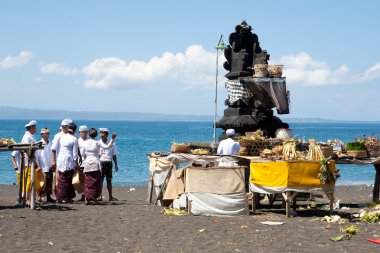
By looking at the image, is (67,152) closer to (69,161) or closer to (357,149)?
(69,161)

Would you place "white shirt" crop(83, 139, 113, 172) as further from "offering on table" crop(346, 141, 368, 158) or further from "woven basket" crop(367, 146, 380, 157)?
"woven basket" crop(367, 146, 380, 157)

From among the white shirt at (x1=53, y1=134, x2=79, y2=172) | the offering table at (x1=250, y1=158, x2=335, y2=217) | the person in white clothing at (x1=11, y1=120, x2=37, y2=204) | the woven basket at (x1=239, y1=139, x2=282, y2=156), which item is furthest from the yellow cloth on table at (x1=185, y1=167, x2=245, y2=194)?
the person in white clothing at (x1=11, y1=120, x2=37, y2=204)

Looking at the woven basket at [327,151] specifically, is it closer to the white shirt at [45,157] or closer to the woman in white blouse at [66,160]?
the woman in white blouse at [66,160]

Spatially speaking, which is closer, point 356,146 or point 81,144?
point 81,144

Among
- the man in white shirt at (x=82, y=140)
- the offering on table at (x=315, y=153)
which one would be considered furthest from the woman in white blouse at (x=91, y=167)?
the offering on table at (x=315, y=153)

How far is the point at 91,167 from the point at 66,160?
0.60 m

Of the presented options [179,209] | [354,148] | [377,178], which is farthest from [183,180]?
[377,178]

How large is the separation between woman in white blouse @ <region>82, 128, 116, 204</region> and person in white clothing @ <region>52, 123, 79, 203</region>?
264 mm

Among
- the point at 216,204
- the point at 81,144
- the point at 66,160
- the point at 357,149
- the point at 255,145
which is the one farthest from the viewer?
the point at 357,149

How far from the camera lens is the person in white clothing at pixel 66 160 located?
15.2 m

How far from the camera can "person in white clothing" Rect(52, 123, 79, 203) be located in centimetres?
1523

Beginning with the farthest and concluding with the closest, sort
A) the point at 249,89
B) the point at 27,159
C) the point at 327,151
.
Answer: the point at 249,89
the point at 327,151
the point at 27,159

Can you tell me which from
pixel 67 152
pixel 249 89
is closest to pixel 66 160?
pixel 67 152

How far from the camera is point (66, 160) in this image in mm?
15219
